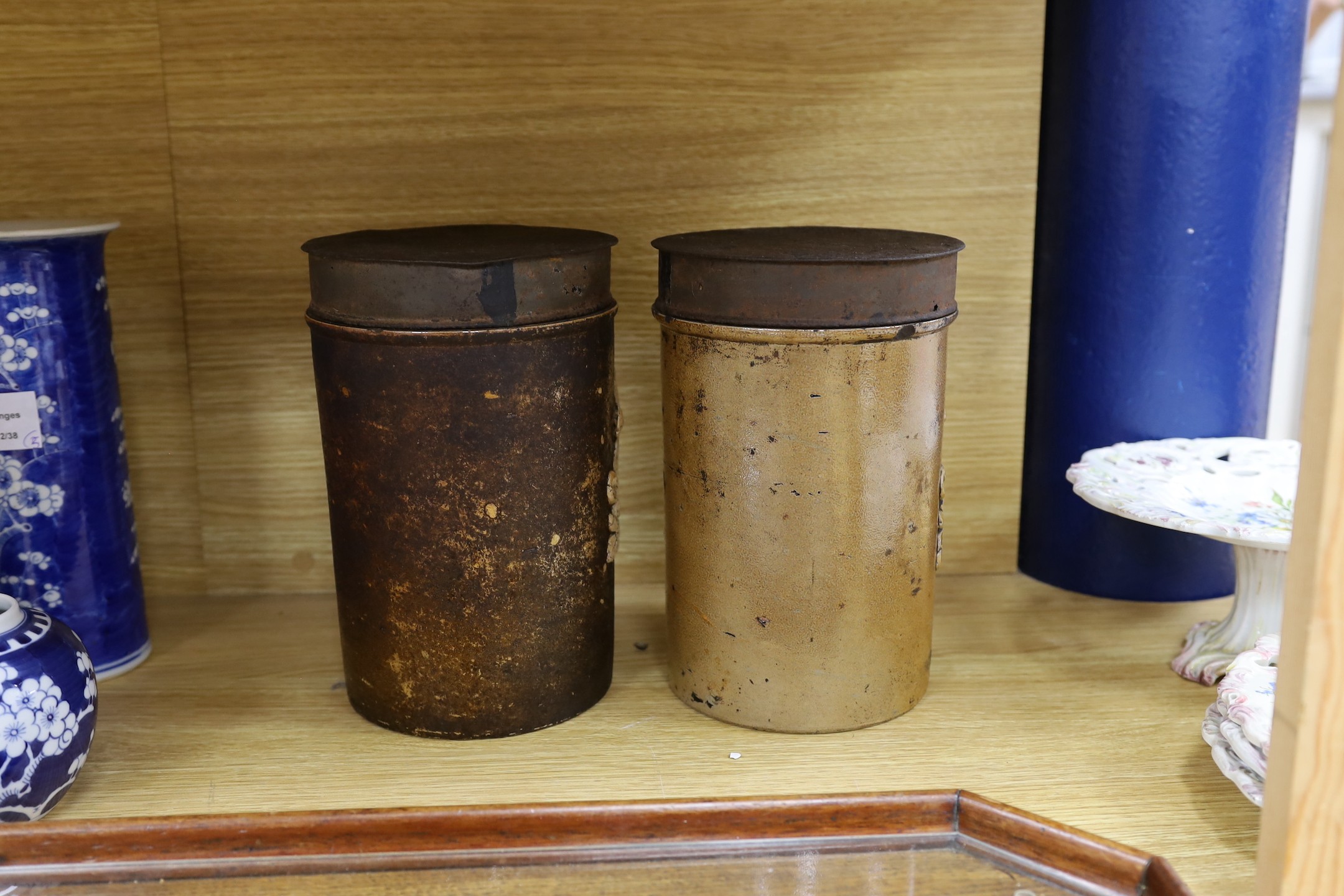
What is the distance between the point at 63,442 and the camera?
1118 mm

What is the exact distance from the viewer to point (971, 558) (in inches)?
57.0

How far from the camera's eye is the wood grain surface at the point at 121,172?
4.08ft

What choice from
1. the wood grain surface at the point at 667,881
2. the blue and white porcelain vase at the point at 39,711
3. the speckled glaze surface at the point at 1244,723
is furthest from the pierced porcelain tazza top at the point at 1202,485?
the blue and white porcelain vase at the point at 39,711

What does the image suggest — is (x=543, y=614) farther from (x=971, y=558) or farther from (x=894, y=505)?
(x=971, y=558)

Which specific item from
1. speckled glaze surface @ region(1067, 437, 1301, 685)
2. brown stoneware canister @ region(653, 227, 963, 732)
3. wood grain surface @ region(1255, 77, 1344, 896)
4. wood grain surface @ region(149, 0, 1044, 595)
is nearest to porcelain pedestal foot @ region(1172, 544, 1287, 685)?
speckled glaze surface @ region(1067, 437, 1301, 685)

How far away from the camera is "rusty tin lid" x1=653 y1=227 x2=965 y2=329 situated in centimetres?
97

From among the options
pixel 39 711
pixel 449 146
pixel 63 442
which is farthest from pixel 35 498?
pixel 449 146

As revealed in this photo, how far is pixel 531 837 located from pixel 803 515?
1.08 ft

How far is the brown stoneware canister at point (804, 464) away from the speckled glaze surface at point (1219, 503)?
19 centimetres

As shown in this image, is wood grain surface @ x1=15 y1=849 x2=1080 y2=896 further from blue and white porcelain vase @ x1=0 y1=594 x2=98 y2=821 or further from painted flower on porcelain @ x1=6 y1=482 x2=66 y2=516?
painted flower on porcelain @ x1=6 y1=482 x2=66 y2=516

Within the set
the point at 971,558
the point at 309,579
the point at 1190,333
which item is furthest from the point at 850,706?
the point at 309,579

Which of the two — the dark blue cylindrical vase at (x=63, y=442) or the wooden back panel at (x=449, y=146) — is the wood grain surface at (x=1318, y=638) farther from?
the dark blue cylindrical vase at (x=63, y=442)

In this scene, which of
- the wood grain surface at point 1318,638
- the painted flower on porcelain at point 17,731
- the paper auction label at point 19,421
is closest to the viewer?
the wood grain surface at point 1318,638

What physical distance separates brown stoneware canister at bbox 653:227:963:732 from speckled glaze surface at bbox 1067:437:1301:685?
0.62 ft
